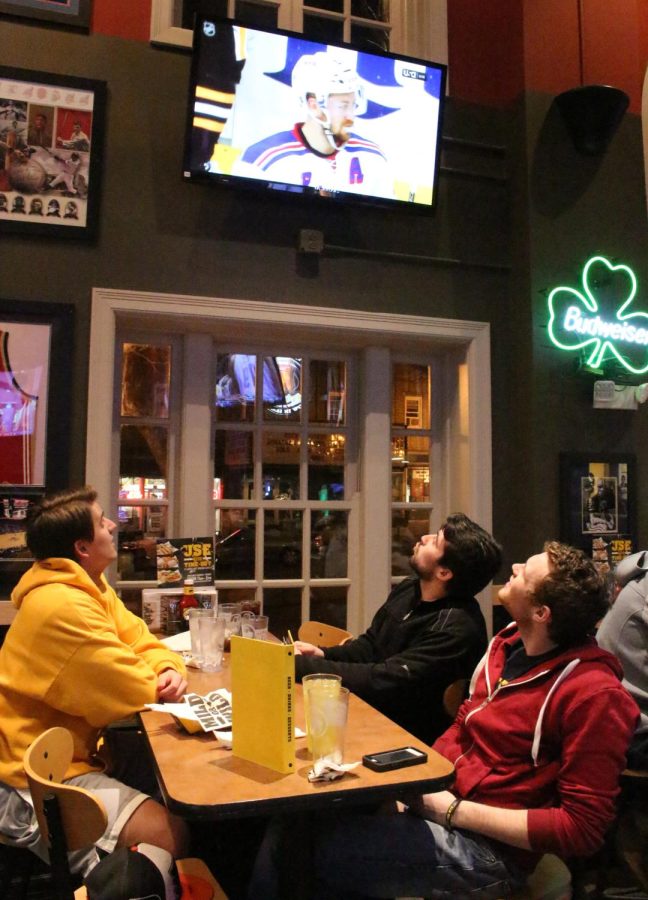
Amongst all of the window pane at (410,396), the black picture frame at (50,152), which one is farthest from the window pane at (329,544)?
the black picture frame at (50,152)

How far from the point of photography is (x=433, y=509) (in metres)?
3.94

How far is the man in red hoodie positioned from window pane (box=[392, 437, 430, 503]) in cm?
206

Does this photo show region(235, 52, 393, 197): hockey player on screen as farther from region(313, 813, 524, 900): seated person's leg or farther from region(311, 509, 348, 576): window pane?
region(313, 813, 524, 900): seated person's leg

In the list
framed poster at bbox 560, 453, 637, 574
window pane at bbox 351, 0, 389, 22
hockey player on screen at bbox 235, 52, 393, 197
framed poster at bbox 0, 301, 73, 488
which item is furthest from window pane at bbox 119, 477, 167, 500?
window pane at bbox 351, 0, 389, 22

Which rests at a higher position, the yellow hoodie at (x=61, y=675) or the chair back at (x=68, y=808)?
the yellow hoodie at (x=61, y=675)

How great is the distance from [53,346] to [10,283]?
0.32m

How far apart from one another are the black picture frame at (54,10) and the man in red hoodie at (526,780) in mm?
3089

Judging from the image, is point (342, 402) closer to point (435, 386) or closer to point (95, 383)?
point (435, 386)

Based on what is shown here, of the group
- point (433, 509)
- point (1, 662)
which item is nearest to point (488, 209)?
point (433, 509)

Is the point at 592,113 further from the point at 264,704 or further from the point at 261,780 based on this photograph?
the point at 261,780

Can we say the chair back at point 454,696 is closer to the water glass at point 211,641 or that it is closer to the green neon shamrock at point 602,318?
the water glass at point 211,641

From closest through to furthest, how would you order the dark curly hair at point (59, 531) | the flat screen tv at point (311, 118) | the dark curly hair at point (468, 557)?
the dark curly hair at point (59, 531) < the dark curly hair at point (468, 557) < the flat screen tv at point (311, 118)

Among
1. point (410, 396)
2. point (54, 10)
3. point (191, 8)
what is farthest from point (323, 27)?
point (410, 396)

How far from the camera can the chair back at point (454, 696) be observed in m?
2.16
